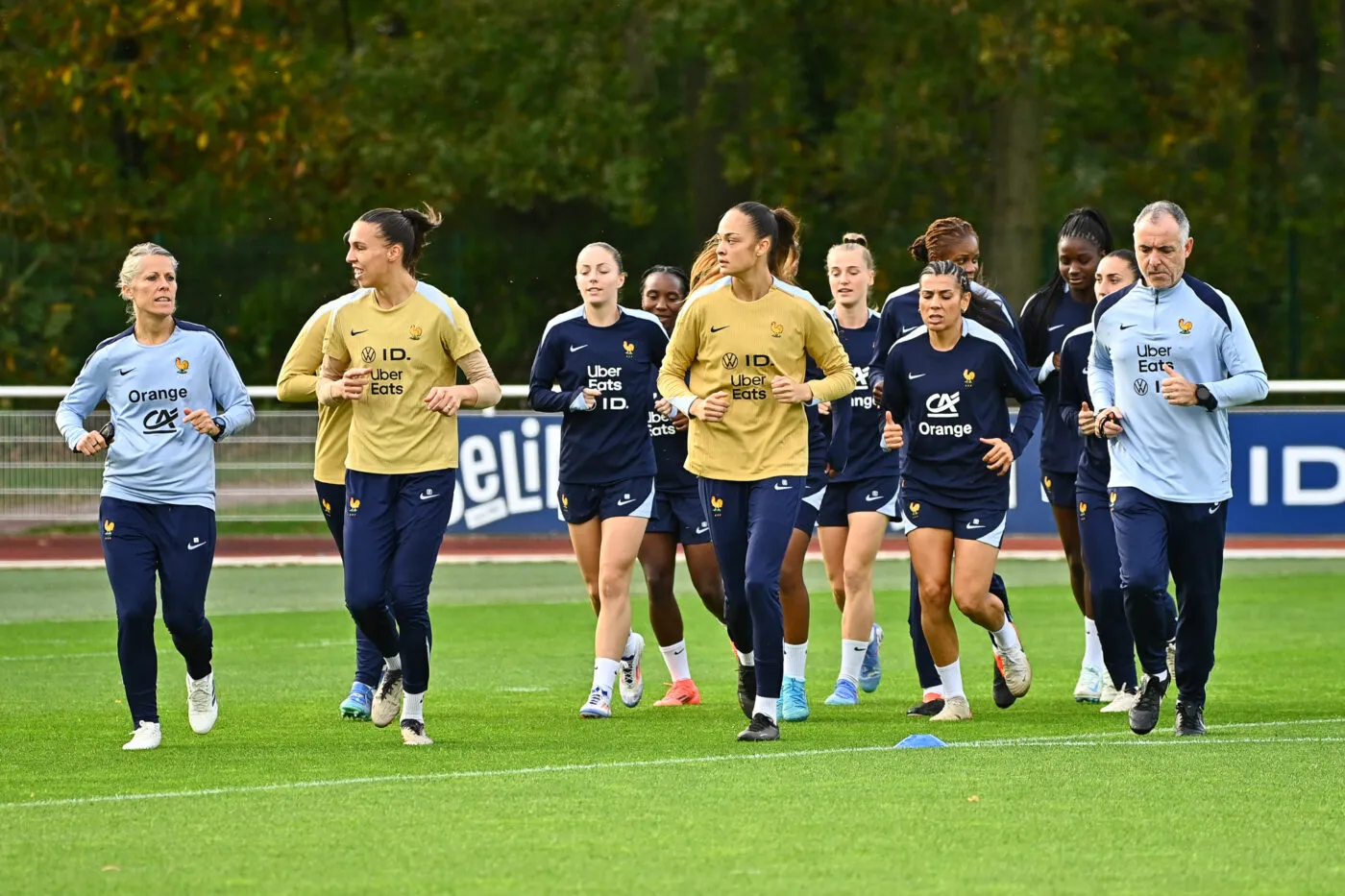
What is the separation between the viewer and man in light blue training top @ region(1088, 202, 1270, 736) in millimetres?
8977

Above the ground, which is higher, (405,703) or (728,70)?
(728,70)

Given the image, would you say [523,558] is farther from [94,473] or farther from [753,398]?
[753,398]

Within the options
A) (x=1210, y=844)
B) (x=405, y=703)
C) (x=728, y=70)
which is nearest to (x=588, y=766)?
(x=405, y=703)

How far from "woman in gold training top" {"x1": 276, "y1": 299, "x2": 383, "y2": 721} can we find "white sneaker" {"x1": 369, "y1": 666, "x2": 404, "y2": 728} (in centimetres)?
75

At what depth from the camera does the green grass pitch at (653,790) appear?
6.36 m

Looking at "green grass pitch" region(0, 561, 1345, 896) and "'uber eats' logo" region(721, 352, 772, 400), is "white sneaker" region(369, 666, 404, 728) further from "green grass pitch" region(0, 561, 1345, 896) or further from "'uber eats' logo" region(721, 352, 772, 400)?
"'uber eats' logo" region(721, 352, 772, 400)

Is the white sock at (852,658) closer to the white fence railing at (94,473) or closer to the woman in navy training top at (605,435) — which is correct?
the woman in navy training top at (605,435)

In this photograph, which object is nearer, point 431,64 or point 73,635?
point 73,635

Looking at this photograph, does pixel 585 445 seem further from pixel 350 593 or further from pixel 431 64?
pixel 431 64

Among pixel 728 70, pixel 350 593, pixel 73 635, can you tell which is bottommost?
pixel 73 635

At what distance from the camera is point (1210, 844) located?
22.0 feet

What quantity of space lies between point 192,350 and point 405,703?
1638 millimetres

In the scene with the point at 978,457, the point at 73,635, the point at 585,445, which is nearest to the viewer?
the point at 978,457

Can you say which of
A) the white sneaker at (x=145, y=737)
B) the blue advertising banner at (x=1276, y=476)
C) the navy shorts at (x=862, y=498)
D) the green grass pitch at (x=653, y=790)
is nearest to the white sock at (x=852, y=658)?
the green grass pitch at (x=653, y=790)
